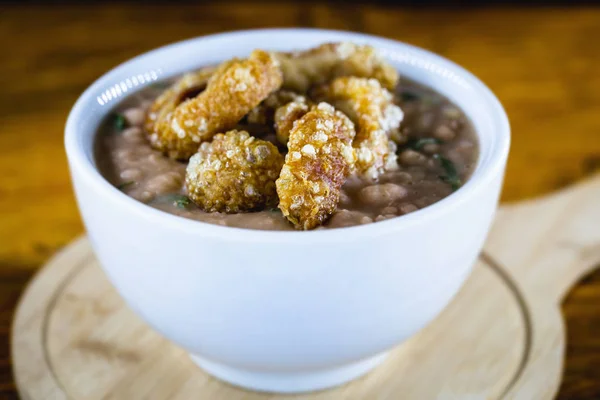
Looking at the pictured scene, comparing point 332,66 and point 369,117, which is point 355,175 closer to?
point 369,117

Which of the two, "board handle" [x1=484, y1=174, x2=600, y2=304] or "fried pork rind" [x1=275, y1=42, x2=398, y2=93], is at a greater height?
"fried pork rind" [x1=275, y1=42, x2=398, y2=93]

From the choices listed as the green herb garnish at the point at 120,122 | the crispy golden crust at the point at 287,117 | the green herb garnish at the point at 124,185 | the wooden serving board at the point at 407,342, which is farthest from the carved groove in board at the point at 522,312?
the green herb garnish at the point at 120,122

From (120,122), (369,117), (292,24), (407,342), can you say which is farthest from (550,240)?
(292,24)

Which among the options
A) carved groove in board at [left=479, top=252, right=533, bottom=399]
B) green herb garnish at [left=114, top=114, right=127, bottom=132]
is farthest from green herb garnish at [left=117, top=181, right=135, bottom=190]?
carved groove in board at [left=479, top=252, right=533, bottom=399]

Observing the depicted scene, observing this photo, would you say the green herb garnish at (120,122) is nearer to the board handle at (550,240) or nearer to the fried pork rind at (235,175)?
the fried pork rind at (235,175)

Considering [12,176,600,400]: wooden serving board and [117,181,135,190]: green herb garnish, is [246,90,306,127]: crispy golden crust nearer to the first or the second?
[117,181,135,190]: green herb garnish
